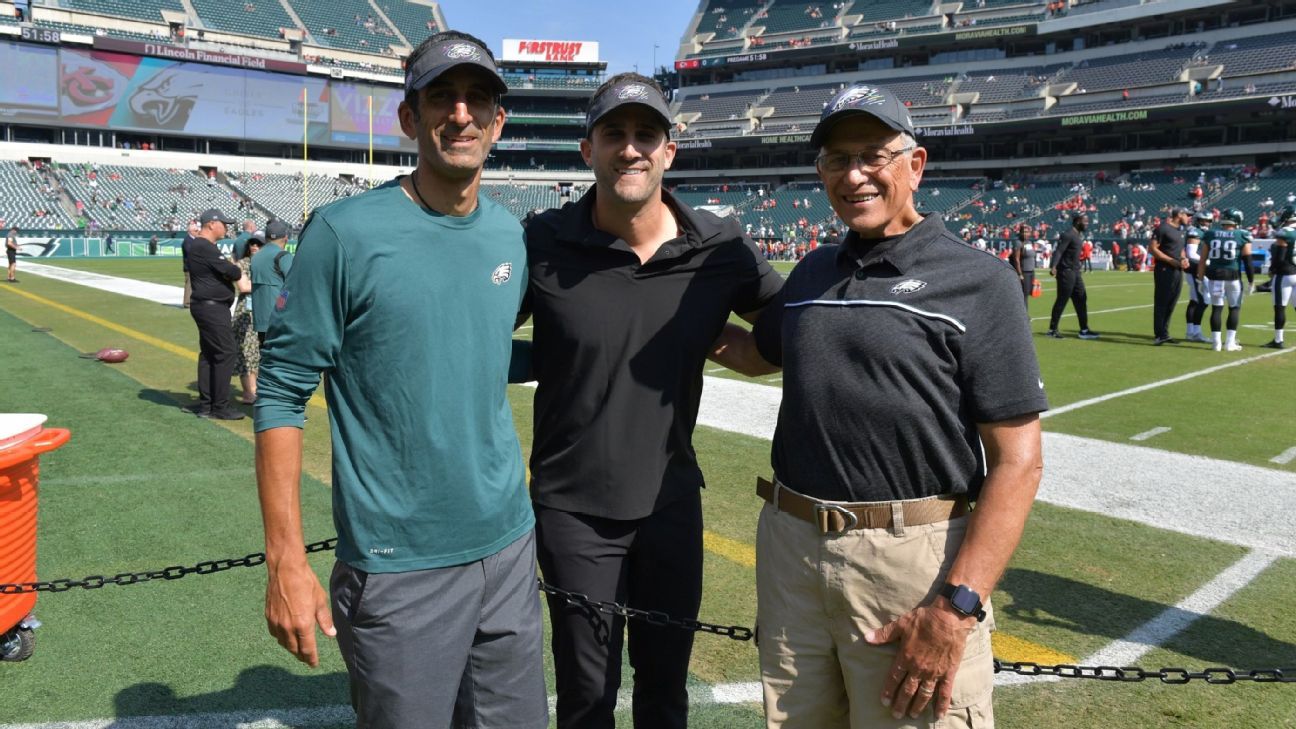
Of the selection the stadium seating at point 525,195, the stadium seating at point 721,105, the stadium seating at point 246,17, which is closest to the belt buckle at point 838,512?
the stadium seating at point 525,195

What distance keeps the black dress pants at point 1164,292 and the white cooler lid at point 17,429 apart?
44.6 feet

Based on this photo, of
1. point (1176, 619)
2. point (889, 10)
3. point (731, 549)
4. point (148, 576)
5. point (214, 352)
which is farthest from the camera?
point (889, 10)

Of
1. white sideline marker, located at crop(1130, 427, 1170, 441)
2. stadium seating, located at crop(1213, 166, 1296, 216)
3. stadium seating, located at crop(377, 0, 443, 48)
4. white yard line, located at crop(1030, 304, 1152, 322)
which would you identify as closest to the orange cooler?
white sideline marker, located at crop(1130, 427, 1170, 441)

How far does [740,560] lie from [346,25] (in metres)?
78.3

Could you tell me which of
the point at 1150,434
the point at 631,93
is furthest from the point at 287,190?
the point at 631,93

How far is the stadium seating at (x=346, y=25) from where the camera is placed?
71250 mm

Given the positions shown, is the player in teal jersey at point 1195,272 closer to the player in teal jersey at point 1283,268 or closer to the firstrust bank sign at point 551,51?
the player in teal jersey at point 1283,268

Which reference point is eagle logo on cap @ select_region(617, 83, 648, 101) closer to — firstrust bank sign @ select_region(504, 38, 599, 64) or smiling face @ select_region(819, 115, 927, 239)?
smiling face @ select_region(819, 115, 927, 239)

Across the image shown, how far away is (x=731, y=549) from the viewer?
16.1ft

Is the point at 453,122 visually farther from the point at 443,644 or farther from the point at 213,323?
the point at 213,323

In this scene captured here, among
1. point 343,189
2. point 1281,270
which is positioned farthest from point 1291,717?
point 343,189

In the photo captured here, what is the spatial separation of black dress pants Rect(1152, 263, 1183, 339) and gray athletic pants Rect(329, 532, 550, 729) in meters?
13.2

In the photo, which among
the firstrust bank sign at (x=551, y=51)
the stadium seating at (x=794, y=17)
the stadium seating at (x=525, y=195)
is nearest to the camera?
the stadium seating at (x=794, y=17)

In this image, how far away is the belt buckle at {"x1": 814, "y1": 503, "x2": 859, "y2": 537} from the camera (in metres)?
2.07
